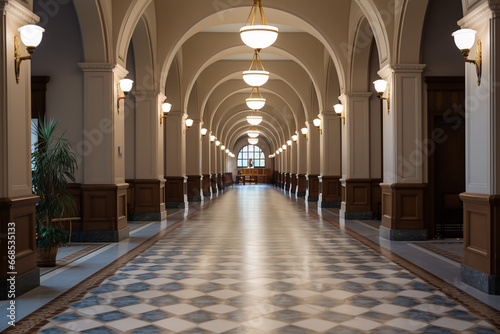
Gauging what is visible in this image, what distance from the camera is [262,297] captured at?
19.0 feet

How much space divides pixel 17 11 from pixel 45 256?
11.0 ft

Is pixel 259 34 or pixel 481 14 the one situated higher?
pixel 259 34

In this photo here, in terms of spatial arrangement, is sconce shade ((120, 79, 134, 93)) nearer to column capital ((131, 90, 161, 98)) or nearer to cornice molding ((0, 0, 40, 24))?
column capital ((131, 90, 161, 98))

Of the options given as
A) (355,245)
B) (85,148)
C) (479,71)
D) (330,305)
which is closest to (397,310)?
(330,305)

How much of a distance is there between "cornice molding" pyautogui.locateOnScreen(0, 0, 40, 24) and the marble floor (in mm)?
3122

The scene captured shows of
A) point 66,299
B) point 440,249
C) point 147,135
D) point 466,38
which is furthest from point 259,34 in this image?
point 66,299

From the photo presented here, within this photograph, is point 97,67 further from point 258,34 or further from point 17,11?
point 17,11

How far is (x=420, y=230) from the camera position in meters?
10.4

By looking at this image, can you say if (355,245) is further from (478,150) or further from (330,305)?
(330,305)

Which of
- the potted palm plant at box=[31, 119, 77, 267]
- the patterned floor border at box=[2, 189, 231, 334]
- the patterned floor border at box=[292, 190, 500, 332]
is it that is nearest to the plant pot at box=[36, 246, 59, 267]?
the potted palm plant at box=[31, 119, 77, 267]

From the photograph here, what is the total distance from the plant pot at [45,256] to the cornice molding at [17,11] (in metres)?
3.06

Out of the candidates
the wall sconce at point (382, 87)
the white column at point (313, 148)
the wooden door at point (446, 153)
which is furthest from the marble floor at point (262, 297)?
the white column at point (313, 148)

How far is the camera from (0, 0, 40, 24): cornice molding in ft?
18.7

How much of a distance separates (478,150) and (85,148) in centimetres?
695
